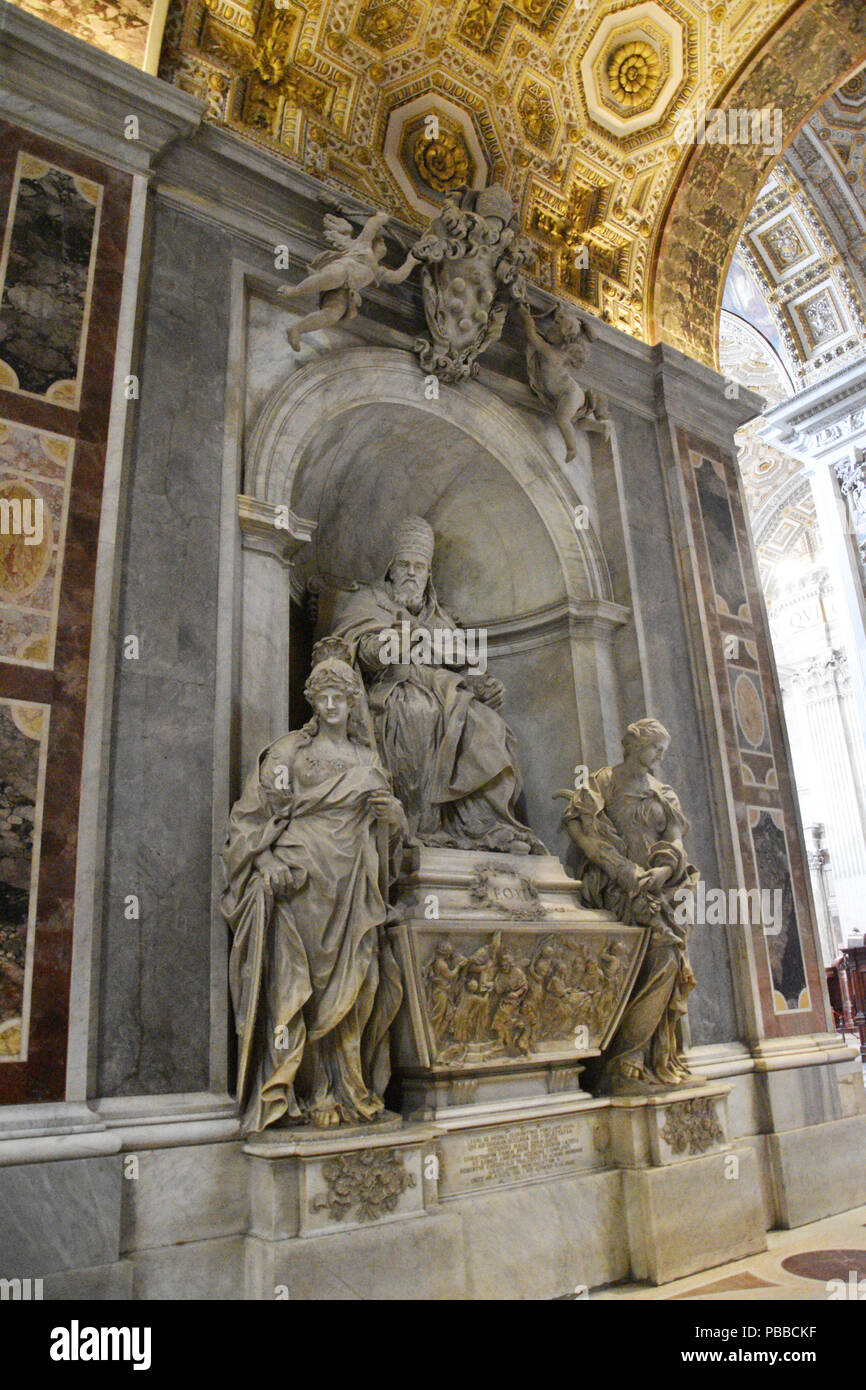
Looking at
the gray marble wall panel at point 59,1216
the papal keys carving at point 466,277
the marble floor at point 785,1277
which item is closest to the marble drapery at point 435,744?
the papal keys carving at point 466,277

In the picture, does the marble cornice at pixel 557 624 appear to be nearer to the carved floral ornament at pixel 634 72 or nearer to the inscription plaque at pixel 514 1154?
the inscription plaque at pixel 514 1154

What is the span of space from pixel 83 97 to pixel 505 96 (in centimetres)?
354

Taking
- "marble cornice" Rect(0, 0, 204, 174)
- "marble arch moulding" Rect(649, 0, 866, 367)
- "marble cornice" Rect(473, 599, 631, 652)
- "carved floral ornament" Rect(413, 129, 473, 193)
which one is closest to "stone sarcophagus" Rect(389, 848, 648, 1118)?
"marble cornice" Rect(473, 599, 631, 652)

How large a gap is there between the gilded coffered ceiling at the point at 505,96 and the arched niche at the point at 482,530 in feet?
5.06

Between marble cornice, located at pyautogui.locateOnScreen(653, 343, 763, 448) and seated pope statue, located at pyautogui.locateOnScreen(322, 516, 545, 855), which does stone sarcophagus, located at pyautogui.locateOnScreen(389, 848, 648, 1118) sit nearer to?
seated pope statue, located at pyautogui.locateOnScreen(322, 516, 545, 855)

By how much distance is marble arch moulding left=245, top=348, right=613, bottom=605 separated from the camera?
5676 mm

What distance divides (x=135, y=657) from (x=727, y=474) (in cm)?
552

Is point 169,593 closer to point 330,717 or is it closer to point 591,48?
point 330,717

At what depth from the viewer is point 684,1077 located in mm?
5719

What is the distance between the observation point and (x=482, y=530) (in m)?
7.48

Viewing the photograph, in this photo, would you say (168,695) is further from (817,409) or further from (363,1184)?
(817,409)

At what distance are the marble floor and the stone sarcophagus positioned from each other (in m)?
1.03
